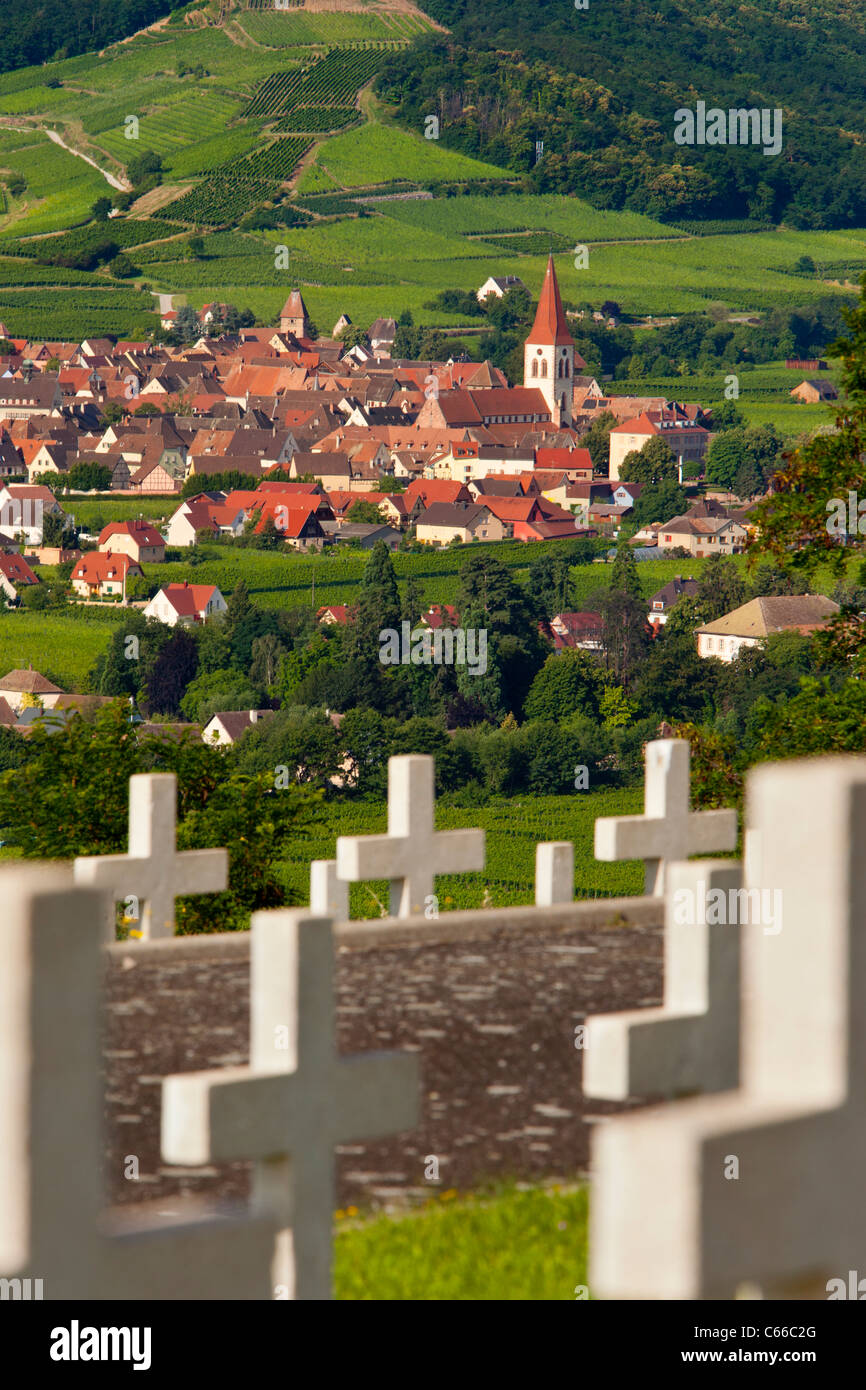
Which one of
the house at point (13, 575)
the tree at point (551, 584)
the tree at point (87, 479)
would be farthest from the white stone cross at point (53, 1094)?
the tree at point (87, 479)

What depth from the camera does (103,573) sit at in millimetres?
123188

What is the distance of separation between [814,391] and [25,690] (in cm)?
9887

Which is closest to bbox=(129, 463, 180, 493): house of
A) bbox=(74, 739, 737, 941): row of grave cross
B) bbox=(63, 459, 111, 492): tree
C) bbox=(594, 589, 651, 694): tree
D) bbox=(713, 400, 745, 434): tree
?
bbox=(63, 459, 111, 492): tree

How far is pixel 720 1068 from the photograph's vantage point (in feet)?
14.0

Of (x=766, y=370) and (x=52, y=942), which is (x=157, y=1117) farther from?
(x=766, y=370)

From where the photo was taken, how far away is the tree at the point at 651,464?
157625 millimetres

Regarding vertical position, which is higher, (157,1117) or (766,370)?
(766,370)

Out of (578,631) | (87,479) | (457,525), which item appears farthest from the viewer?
(87,479)

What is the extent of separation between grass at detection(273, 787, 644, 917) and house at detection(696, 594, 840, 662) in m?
23.2

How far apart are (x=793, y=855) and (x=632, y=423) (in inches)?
6659

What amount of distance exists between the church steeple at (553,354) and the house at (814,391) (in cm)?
1989

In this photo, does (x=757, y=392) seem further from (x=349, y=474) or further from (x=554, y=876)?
(x=554, y=876)

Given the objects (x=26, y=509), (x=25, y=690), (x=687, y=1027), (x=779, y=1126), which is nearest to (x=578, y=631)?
(x=25, y=690)

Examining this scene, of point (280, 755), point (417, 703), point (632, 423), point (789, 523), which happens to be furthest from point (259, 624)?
point (789, 523)
